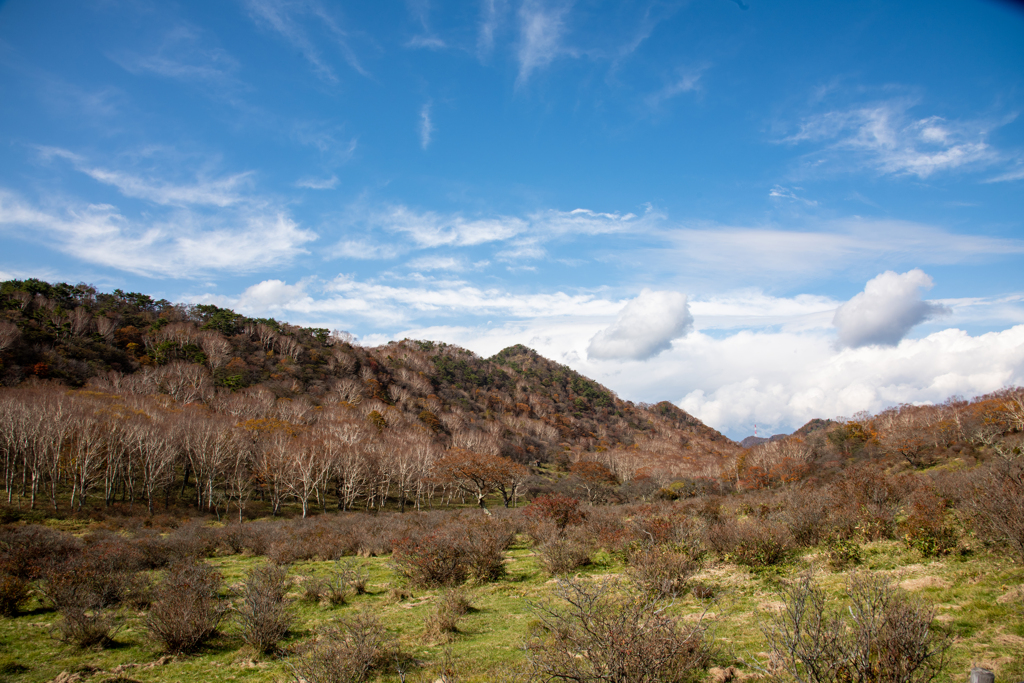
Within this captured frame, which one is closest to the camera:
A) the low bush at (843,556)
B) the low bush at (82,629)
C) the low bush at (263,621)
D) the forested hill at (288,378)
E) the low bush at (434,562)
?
the low bush at (263,621)

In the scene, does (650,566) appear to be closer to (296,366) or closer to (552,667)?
(552,667)

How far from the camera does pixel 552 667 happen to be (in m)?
5.56

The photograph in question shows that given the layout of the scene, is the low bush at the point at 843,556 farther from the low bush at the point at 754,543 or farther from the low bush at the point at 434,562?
the low bush at the point at 434,562

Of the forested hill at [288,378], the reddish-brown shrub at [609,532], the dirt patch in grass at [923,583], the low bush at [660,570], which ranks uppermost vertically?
the forested hill at [288,378]

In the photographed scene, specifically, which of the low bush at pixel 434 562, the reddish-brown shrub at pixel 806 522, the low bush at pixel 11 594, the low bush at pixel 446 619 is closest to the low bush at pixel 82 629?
the low bush at pixel 11 594

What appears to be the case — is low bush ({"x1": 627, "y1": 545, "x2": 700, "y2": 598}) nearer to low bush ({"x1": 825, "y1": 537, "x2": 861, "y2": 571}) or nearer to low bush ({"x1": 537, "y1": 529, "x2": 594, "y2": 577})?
low bush ({"x1": 537, "y1": 529, "x2": 594, "y2": 577})

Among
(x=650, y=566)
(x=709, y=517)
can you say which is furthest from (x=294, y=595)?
(x=709, y=517)

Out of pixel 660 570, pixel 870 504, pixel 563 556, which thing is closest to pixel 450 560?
pixel 563 556

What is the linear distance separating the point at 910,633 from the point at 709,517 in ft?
55.8

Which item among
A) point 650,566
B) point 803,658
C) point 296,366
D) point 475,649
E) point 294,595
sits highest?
point 296,366

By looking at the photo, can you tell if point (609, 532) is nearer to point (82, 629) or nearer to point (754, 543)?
point (754, 543)

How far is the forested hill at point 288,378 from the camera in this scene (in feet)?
203

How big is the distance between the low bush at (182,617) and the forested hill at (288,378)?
49.7 metres

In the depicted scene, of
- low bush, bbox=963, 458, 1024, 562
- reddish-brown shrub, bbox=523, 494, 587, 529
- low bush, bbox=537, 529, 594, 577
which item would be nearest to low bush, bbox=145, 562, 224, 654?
low bush, bbox=537, 529, 594, 577
